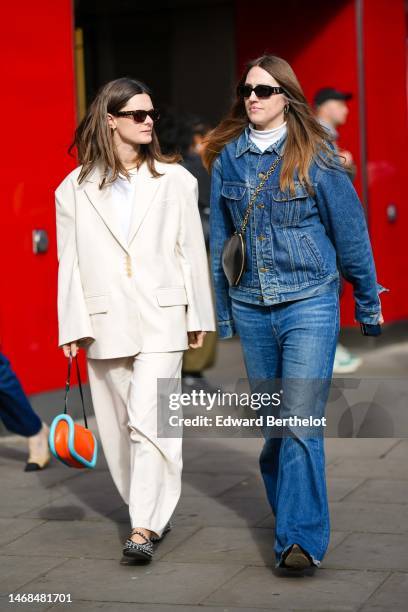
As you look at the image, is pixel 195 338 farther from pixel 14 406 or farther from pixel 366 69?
pixel 366 69

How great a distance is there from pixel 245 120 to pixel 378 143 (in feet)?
21.9

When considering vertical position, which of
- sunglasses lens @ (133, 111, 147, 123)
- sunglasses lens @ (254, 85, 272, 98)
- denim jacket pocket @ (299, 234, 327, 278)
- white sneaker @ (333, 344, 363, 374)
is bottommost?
white sneaker @ (333, 344, 363, 374)

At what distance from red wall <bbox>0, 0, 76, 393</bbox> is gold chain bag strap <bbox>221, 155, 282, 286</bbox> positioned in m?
2.99

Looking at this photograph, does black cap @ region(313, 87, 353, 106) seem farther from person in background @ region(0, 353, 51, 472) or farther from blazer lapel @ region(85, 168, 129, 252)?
blazer lapel @ region(85, 168, 129, 252)

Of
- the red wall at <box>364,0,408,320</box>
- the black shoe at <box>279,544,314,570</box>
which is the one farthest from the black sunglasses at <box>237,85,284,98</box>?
the red wall at <box>364,0,408,320</box>

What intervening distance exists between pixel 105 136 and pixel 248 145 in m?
0.63

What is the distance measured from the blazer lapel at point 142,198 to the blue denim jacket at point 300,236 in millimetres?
351

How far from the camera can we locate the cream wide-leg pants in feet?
16.7

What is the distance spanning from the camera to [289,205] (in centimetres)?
482

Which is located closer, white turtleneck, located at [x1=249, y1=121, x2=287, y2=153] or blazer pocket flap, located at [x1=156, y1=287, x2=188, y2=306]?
white turtleneck, located at [x1=249, y1=121, x2=287, y2=153]

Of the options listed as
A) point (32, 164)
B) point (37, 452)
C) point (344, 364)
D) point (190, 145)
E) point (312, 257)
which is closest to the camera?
point (312, 257)

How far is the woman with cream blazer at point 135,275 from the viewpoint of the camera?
16.8ft

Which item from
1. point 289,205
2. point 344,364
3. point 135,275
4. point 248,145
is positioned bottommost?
point 344,364

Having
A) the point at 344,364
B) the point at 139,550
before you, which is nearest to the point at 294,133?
the point at 139,550
